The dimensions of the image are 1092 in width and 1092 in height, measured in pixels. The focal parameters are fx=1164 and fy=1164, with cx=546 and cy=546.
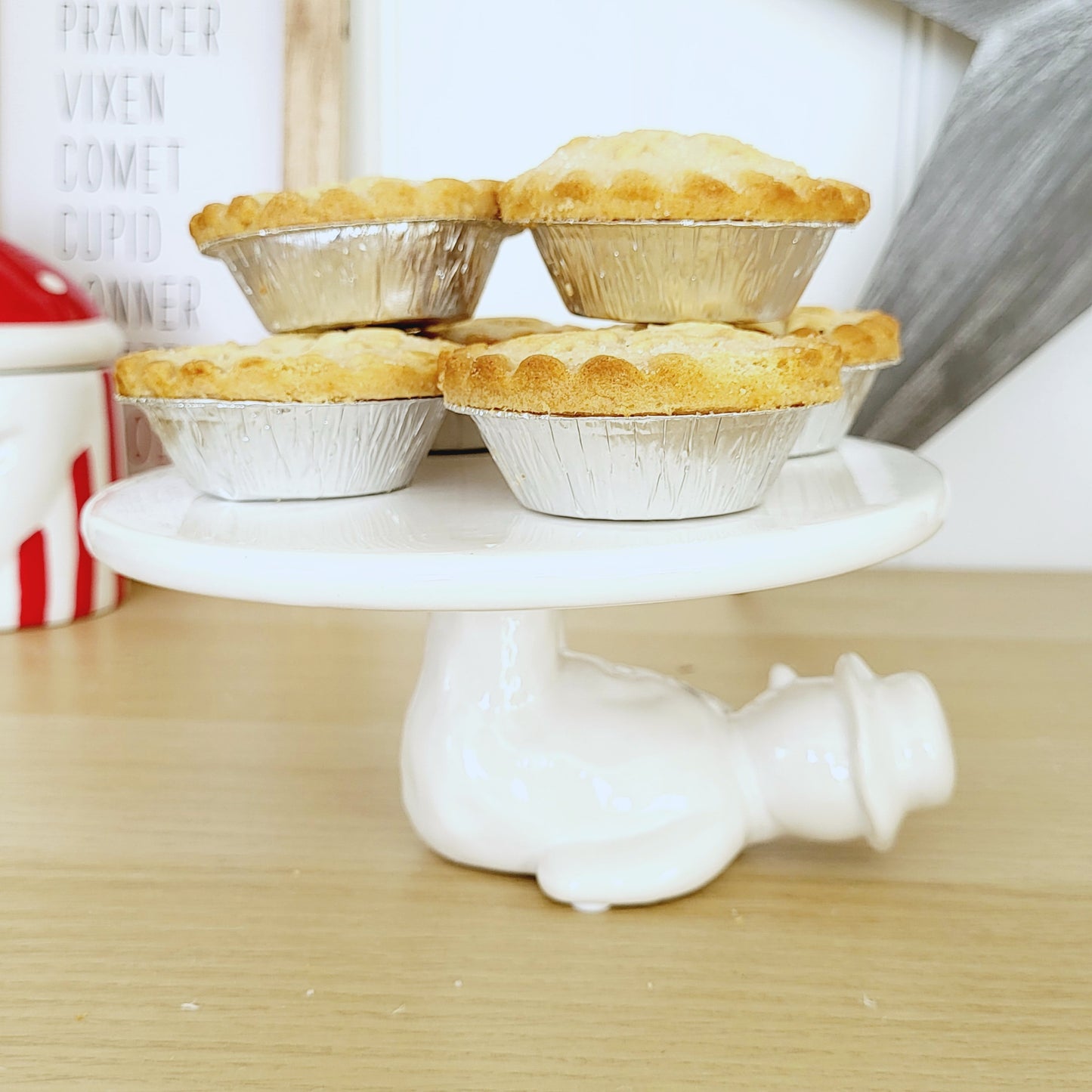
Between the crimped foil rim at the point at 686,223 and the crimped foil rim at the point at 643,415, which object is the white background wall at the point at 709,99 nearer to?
the crimped foil rim at the point at 686,223

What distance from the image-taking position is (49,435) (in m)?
1.05

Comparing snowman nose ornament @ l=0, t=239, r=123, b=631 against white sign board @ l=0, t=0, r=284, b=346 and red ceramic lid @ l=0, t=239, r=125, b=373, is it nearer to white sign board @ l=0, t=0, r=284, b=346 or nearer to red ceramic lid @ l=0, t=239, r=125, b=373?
red ceramic lid @ l=0, t=239, r=125, b=373

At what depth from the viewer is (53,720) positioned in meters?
0.86

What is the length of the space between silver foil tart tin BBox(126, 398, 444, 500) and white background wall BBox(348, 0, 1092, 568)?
2.10ft

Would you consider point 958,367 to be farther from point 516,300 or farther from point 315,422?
point 315,422

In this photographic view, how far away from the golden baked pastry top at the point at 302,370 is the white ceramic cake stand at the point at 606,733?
6 cm

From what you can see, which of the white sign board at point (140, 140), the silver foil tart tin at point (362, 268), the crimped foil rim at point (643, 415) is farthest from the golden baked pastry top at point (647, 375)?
the white sign board at point (140, 140)

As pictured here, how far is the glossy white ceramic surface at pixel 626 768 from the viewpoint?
0.59 metres

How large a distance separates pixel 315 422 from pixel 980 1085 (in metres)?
0.42

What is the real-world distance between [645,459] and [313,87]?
800 millimetres

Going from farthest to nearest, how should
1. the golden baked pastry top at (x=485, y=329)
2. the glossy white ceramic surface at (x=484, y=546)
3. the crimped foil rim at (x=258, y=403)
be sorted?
1. the golden baked pastry top at (x=485, y=329)
2. the crimped foil rim at (x=258, y=403)
3. the glossy white ceramic surface at (x=484, y=546)

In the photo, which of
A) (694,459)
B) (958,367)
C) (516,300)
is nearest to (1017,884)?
(694,459)

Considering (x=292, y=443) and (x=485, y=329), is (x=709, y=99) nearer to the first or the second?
(x=485, y=329)

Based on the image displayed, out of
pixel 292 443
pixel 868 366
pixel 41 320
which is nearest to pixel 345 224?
pixel 292 443
